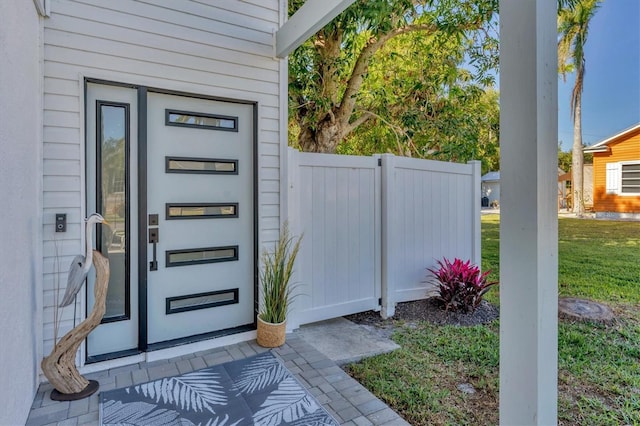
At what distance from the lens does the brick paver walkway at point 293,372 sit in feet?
6.95

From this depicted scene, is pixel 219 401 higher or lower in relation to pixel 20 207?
lower

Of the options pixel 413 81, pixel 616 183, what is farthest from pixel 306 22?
pixel 616 183

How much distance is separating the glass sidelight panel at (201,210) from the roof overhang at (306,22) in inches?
60.9

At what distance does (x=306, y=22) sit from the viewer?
116 inches

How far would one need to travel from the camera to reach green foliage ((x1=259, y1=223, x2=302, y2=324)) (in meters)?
3.14

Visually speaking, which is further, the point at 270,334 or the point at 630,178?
the point at 630,178

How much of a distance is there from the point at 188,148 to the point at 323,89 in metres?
2.89

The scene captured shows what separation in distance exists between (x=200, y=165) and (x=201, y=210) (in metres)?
0.39

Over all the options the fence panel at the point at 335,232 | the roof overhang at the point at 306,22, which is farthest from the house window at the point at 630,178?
the roof overhang at the point at 306,22

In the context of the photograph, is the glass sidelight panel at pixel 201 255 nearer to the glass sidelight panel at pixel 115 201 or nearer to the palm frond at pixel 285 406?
the glass sidelight panel at pixel 115 201

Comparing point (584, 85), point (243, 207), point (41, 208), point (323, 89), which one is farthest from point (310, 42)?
point (41, 208)

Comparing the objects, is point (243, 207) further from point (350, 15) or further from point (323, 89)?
point (323, 89)

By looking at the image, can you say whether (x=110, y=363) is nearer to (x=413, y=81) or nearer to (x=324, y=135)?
(x=324, y=135)

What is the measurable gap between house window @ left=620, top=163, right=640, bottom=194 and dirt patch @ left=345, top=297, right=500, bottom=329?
4637 mm
